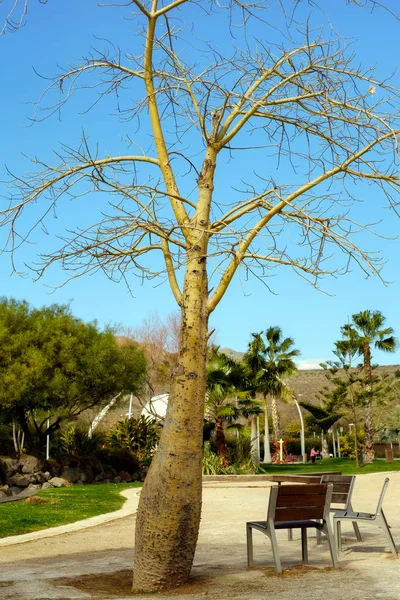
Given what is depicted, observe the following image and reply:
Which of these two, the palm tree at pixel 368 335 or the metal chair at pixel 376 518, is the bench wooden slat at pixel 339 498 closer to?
the metal chair at pixel 376 518

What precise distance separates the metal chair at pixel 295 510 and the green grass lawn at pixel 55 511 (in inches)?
210

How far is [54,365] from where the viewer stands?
30688mm

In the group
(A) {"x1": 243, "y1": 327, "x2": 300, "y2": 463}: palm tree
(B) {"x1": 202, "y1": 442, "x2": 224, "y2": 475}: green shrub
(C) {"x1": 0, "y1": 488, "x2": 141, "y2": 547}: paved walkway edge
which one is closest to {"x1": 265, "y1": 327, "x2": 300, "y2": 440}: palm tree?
(A) {"x1": 243, "y1": 327, "x2": 300, "y2": 463}: palm tree

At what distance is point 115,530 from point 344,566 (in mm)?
5292

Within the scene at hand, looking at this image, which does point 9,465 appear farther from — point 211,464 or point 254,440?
point 254,440

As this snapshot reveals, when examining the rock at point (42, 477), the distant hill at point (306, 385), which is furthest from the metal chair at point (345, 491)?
the distant hill at point (306, 385)

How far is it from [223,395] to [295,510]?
2261cm

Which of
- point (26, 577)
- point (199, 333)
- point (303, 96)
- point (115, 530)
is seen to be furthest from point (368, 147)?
point (115, 530)

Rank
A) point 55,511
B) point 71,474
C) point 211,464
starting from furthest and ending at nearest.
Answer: point 71,474 → point 211,464 → point 55,511

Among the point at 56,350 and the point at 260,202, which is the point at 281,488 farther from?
the point at 56,350

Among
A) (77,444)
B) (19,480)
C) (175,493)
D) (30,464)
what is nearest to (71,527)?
(175,493)

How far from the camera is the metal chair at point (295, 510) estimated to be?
711 cm

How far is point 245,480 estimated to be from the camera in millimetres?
24594

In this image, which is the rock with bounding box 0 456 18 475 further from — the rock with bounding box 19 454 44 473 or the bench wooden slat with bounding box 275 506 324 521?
the bench wooden slat with bounding box 275 506 324 521
